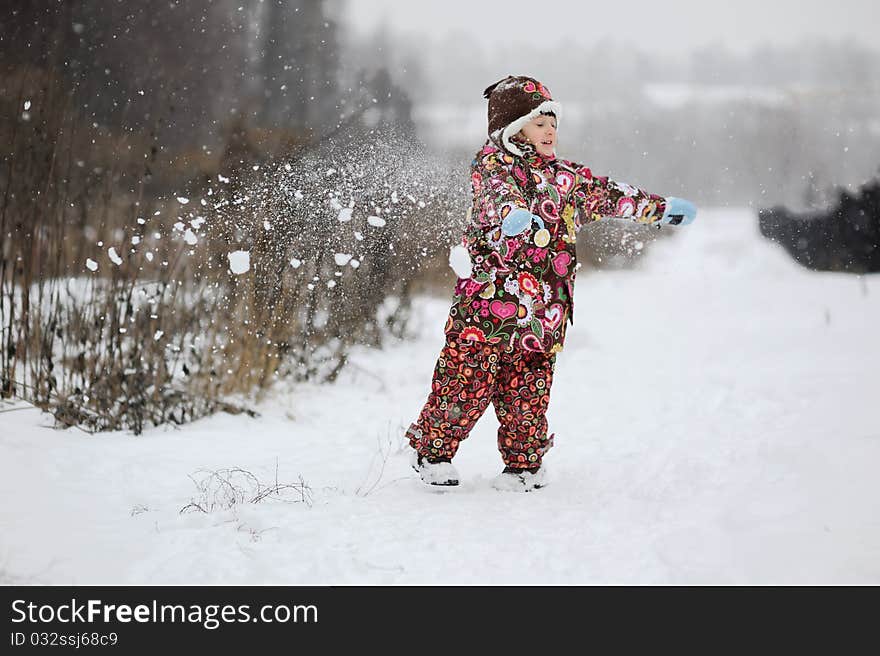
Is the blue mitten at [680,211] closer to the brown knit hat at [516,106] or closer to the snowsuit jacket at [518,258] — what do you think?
the snowsuit jacket at [518,258]

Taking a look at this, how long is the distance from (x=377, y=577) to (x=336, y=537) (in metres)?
0.23

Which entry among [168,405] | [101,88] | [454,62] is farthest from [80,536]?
[454,62]

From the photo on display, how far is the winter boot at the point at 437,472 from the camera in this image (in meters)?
2.11

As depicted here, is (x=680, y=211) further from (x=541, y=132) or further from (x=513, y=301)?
(x=513, y=301)

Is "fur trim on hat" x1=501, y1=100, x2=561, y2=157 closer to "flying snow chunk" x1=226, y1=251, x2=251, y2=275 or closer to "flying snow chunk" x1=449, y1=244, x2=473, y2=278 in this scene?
"flying snow chunk" x1=449, y1=244, x2=473, y2=278

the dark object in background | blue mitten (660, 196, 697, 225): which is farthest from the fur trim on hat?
the dark object in background

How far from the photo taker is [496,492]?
211cm

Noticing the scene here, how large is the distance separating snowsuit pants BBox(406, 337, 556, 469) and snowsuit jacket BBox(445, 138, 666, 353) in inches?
2.5

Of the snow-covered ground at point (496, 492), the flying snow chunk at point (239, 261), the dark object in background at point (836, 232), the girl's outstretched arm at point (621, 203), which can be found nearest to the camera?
the snow-covered ground at point (496, 492)

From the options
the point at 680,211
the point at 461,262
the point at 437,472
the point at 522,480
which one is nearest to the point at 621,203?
the point at 680,211

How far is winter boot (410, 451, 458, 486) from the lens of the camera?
83.1 inches

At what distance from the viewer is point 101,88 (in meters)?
3.23

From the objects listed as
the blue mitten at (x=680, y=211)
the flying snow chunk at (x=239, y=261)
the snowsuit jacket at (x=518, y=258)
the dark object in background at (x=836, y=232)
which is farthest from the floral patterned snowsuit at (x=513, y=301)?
the dark object in background at (x=836, y=232)

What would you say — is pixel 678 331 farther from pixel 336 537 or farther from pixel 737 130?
pixel 336 537
